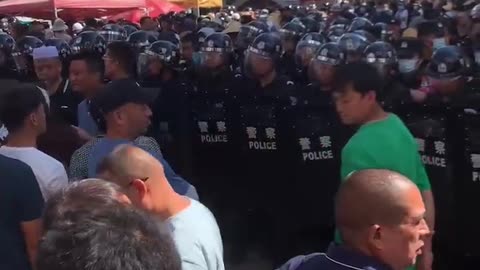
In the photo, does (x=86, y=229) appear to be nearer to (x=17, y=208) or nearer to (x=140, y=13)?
(x=17, y=208)

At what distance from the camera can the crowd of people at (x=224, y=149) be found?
2.79 m

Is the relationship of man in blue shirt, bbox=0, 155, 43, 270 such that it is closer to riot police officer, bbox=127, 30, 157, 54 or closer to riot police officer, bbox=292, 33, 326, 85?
riot police officer, bbox=292, 33, 326, 85

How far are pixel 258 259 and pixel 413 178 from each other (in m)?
3.57

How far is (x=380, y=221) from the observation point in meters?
2.84

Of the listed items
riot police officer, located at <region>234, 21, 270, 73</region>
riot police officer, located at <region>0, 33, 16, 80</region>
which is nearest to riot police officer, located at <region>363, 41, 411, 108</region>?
riot police officer, located at <region>234, 21, 270, 73</region>

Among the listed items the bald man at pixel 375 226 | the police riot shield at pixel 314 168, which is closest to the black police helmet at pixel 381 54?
the police riot shield at pixel 314 168

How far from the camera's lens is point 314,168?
6.97 meters

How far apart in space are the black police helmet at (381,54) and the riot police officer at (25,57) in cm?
429

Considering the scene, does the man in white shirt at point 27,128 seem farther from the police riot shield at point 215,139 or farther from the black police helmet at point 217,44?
the black police helmet at point 217,44

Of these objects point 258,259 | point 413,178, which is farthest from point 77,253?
point 258,259

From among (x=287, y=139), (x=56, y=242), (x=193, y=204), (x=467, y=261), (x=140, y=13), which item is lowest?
(x=140, y=13)

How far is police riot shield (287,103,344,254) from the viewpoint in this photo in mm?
6836

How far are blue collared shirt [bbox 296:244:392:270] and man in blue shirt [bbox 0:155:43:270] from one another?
1.51m

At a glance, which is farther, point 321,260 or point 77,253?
point 321,260
